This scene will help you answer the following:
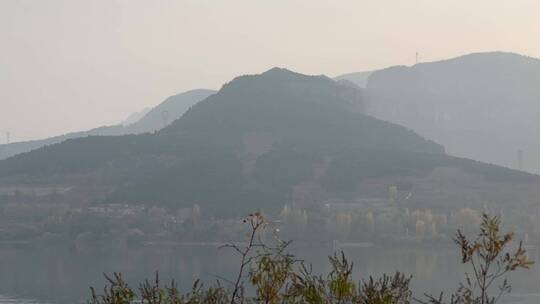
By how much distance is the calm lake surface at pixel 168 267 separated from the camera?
8444 centimetres

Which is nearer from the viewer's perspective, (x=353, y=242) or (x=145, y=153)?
(x=353, y=242)

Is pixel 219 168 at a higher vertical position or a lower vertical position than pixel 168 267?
higher

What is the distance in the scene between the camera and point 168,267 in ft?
332

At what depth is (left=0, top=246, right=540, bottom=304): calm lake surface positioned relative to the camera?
84.4m

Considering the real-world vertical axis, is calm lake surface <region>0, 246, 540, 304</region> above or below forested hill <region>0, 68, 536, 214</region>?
below

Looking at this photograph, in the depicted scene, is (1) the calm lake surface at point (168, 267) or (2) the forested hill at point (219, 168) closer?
(1) the calm lake surface at point (168, 267)

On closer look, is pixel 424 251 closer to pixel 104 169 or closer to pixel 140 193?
pixel 140 193

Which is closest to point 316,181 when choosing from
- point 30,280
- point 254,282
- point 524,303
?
point 30,280

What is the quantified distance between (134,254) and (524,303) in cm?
5917

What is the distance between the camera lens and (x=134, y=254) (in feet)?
397

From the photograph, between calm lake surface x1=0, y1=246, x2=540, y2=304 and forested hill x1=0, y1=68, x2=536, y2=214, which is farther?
forested hill x1=0, y1=68, x2=536, y2=214

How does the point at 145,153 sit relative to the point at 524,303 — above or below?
above

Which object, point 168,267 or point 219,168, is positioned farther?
point 219,168

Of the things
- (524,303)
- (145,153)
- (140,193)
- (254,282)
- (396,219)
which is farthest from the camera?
(145,153)
